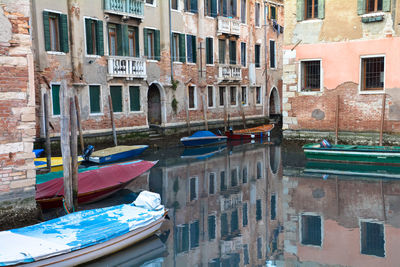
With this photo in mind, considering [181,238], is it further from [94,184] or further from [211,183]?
[211,183]

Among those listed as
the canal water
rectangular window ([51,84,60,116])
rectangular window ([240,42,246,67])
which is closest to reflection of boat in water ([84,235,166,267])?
the canal water

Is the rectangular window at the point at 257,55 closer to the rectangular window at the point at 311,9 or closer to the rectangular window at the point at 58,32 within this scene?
the rectangular window at the point at 311,9

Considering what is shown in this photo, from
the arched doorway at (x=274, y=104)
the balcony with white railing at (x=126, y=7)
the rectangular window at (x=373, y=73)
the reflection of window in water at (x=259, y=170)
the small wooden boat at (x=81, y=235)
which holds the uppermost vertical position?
the balcony with white railing at (x=126, y=7)

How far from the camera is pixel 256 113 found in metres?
23.7

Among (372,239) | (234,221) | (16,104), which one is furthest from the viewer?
(234,221)

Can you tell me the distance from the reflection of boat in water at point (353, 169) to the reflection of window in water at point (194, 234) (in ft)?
16.6

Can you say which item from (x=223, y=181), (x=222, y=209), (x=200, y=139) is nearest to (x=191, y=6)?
(x=200, y=139)

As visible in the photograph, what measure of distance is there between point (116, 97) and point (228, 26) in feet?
25.8

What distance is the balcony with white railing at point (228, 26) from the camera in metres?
20.1

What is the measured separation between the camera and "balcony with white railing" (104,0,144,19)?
583 inches

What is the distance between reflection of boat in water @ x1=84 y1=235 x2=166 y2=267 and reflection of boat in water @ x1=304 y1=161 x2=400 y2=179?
20.1ft

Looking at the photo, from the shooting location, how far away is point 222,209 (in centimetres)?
788

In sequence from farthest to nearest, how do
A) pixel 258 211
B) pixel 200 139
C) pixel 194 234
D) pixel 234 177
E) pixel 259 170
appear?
1. pixel 200 139
2. pixel 259 170
3. pixel 234 177
4. pixel 258 211
5. pixel 194 234

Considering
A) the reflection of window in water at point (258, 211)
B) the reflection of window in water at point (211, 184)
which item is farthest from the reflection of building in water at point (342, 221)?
the reflection of window in water at point (211, 184)
